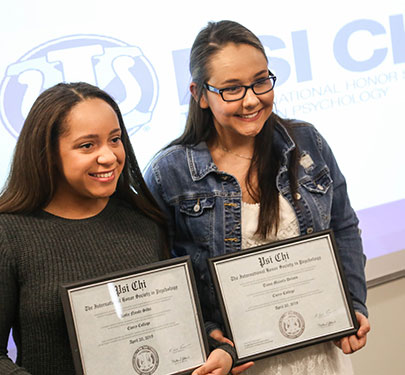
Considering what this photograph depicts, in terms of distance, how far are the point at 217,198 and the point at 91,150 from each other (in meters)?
0.41

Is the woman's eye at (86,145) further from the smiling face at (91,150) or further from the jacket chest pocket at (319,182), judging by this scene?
the jacket chest pocket at (319,182)

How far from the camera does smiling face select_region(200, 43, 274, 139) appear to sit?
5.34 ft

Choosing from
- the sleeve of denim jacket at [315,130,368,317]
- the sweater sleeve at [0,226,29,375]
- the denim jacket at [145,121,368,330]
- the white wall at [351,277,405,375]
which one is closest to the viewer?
the sweater sleeve at [0,226,29,375]

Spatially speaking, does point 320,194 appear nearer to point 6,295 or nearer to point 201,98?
point 201,98

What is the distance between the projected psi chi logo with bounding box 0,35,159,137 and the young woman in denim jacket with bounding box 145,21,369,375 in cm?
45

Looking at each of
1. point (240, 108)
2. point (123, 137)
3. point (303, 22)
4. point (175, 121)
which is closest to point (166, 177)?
point (123, 137)

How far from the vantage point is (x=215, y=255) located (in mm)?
1714

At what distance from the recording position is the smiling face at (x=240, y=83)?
163cm

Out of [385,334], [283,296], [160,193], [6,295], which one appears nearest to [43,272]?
[6,295]

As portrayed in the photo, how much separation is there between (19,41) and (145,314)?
101 centimetres

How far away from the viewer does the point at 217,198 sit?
1.73 m

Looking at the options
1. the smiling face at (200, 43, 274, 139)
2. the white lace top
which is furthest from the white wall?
the smiling face at (200, 43, 274, 139)

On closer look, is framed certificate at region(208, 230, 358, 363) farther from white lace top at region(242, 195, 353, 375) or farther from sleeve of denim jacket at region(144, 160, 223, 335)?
sleeve of denim jacket at region(144, 160, 223, 335)

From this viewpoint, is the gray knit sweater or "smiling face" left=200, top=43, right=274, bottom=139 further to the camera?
"smiling face" left=200, top=43, right=274, bottom=139
